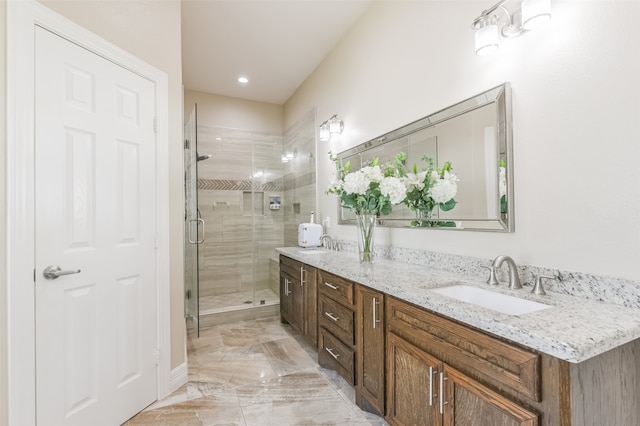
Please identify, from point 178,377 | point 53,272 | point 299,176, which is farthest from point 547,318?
point 299,176

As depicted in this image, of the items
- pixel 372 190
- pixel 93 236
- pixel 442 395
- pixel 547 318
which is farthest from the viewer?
pixel 372 190

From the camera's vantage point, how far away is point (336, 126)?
3.00 meters

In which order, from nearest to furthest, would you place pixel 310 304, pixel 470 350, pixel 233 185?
1. pixel 470 350
2. pixel 310 304
3. pixel 233 185

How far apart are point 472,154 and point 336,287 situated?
117 centimetres

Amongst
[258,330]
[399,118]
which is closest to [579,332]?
[399,118]

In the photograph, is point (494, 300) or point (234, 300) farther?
point (234, 300)

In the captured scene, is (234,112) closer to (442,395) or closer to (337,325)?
(337,325)

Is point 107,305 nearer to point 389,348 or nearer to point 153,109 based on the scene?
point 153,109

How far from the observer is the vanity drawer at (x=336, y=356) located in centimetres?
187

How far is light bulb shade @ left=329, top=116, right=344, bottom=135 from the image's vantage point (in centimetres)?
299

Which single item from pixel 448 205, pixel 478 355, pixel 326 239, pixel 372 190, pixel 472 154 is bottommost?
pixel 478 355

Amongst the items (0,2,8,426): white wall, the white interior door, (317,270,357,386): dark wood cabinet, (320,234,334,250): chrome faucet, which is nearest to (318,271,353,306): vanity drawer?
(317,270,357,386): dark wood cabinet

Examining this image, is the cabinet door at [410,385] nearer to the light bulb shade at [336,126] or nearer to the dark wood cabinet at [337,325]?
the dark wood cabinet at [337,325]

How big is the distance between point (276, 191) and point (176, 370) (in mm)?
2812
